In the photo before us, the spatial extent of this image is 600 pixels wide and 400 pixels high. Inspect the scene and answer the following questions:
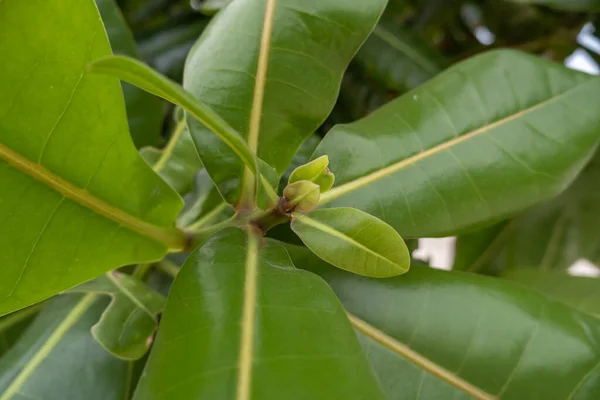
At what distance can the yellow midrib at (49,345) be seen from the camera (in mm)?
465

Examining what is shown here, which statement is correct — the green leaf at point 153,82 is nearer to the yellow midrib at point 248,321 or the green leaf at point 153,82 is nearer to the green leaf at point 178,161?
the yellow midrib at point 248,321

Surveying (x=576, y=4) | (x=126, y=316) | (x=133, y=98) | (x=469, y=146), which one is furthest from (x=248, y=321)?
(x=576, y=4)

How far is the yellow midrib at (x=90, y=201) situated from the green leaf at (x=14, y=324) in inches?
8.0

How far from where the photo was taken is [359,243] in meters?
0.39

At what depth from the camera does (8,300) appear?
1.26 feet

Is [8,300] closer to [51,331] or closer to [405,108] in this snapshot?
[51,331]

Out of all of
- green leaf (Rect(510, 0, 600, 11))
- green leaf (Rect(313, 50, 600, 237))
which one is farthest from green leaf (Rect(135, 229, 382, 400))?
green leaf (Rect(510, 0, 600, 11))

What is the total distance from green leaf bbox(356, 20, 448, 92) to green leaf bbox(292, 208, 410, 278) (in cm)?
42

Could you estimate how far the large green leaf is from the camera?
2.88ft

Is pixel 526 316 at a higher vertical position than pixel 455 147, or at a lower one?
lower

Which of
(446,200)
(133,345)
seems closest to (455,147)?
(446,200)

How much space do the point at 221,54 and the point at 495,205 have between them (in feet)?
0.85

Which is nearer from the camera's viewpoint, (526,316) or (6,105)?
(6,105)

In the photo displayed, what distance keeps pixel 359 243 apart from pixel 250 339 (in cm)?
10
